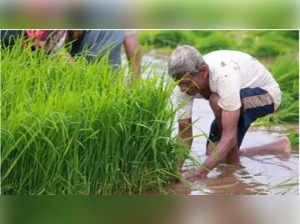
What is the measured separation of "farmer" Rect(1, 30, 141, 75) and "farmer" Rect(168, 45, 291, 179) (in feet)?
0.77

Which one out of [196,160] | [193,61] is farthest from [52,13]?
[196,160]

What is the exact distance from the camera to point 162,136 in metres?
4.69

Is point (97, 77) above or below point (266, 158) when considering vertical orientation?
above

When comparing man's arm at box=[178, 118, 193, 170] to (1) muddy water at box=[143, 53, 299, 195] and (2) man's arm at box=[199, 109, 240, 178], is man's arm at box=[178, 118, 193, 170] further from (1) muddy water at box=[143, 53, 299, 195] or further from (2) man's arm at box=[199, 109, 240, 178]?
(2) man's arm at box=[199, 109, 240, 178]

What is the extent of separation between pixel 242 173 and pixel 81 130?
0.91 metres

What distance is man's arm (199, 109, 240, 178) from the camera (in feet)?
15.7

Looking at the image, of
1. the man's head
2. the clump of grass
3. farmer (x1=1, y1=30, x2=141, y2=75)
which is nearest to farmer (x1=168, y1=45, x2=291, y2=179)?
the man's head

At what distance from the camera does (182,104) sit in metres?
4.75

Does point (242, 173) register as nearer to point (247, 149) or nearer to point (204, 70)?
point (247, 149)

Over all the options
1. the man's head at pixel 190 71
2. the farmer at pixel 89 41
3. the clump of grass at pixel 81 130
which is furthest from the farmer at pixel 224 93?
the farmer at pixel 89 41

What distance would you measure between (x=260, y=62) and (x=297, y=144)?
49 cm

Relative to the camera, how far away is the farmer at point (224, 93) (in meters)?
4.77

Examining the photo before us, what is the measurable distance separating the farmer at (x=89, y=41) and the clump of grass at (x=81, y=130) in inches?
2.7

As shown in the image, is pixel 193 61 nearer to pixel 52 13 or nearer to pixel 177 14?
pixel 177 14
